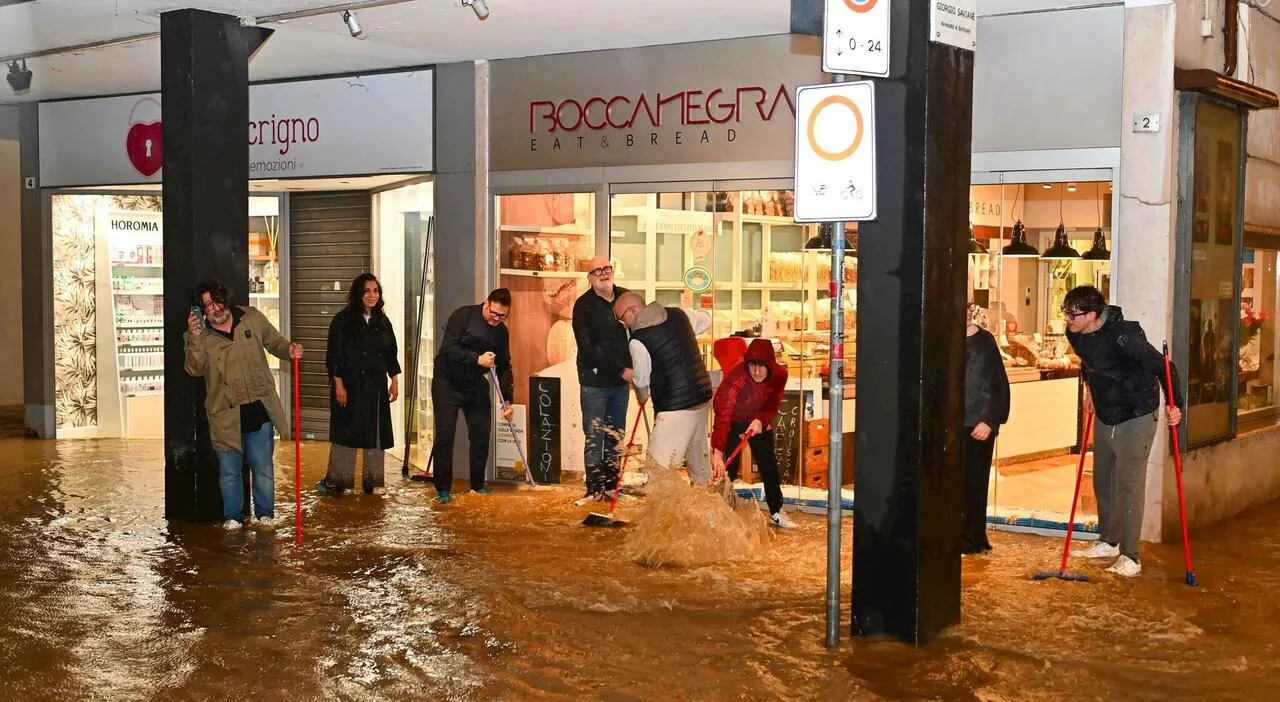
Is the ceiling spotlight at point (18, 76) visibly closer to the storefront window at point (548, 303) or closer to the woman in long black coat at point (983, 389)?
the storefront window at point (548, 303)

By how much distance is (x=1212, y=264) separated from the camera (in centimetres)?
965

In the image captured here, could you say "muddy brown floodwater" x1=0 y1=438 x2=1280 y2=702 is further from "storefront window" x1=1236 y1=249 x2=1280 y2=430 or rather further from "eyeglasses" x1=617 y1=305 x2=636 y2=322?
"eyeglasses" x1=617 y1=305 x2=636 y2=322

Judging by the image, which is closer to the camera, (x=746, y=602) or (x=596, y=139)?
(x=746, y=602)

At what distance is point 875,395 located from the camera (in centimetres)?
641

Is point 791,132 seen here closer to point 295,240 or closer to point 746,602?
point 746,602

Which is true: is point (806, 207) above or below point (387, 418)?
above

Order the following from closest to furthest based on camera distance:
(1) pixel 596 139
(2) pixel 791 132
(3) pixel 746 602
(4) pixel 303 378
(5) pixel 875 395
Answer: (5) pixel 875 395 → (3) pixel 746 602 → (2) pixel 791 132 → (1) pixel 596 139 → (4) pixel 303 378

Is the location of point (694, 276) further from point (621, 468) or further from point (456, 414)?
point (456, 414)

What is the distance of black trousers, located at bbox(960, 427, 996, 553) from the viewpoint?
8734mm

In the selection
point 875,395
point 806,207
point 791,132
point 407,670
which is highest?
point 791,132

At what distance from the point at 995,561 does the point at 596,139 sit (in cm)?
477

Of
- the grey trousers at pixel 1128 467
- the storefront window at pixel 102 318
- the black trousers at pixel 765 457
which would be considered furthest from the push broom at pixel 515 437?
the grey trousers at pixel 1128 467

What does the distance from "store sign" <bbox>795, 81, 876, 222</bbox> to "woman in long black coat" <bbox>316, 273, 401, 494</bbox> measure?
559cm

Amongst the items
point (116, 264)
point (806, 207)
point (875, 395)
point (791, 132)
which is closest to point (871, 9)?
point (806, 207)
